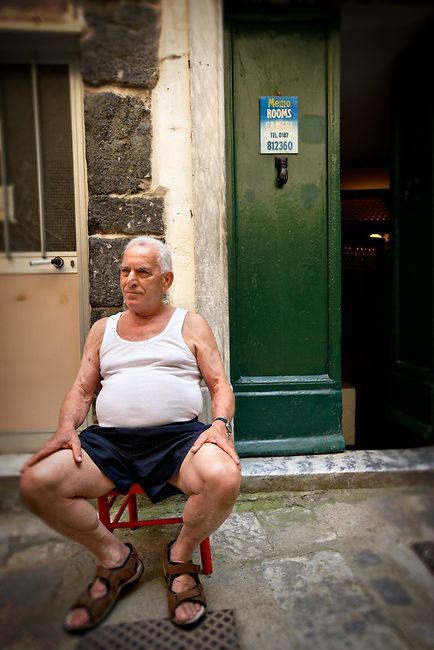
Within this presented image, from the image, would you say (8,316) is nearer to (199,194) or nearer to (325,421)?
(199,194)

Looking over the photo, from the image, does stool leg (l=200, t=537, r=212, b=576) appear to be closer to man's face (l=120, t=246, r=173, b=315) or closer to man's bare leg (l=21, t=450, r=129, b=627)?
man's bare leg (l=21, t=450, r=129, b=627)

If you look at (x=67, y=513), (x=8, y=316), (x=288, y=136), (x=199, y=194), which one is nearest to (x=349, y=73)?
(x=288, y=136)

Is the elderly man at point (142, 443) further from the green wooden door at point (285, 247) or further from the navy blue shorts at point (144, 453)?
the green wooden door at point (285, 247)

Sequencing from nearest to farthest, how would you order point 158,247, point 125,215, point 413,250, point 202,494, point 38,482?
point 38,482
point 202,494
point 158,247
point 125,215
point 413,250

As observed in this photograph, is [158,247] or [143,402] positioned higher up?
[158,247]

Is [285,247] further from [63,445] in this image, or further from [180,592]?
[180,592]

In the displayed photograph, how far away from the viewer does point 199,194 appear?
227 cm

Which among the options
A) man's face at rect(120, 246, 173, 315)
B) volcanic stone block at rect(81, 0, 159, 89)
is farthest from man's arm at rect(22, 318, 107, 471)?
volcanic stone block at rect(81, 0, 159, 89)

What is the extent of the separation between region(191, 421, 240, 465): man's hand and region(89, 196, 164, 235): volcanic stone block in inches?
41.0

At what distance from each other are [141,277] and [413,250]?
6.06 feet

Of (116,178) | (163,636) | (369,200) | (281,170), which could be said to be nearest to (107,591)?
(163,636)

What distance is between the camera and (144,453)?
5.53 ft

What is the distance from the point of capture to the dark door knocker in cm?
250

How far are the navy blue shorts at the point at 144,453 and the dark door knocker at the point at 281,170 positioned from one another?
1.47 m
